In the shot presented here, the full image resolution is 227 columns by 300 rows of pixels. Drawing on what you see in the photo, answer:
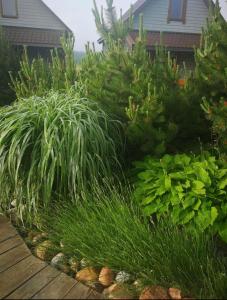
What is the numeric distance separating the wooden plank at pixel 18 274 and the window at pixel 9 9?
10.7 metres

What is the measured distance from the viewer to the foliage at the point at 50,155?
2475 mm

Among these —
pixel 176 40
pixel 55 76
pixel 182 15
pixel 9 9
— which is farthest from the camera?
pixel 182 15

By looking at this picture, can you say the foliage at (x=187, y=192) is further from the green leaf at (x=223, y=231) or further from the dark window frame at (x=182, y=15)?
the dark window frame at (x=182, y=15)

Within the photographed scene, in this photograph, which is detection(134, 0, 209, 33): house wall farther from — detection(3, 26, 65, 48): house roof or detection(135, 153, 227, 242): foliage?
detection(135, 153, 227, 242): foliage

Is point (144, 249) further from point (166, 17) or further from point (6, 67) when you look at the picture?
point (166, 17)

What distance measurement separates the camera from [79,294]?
169 cm

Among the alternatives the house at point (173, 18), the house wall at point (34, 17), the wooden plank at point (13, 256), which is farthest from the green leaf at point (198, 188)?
the house wall at point (34, 17)

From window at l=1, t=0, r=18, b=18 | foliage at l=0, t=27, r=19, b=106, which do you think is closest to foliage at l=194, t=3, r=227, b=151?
foliage at l=0, t=27, r=19, b=106

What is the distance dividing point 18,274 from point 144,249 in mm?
720

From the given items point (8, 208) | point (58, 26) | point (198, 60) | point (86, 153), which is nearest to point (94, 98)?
point (86, 153)

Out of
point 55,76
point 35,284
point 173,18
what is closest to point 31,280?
point 35,284

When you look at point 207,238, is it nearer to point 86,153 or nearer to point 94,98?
point 86,153

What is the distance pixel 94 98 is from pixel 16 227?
4.38 feet

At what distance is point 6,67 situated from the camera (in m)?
6.76
